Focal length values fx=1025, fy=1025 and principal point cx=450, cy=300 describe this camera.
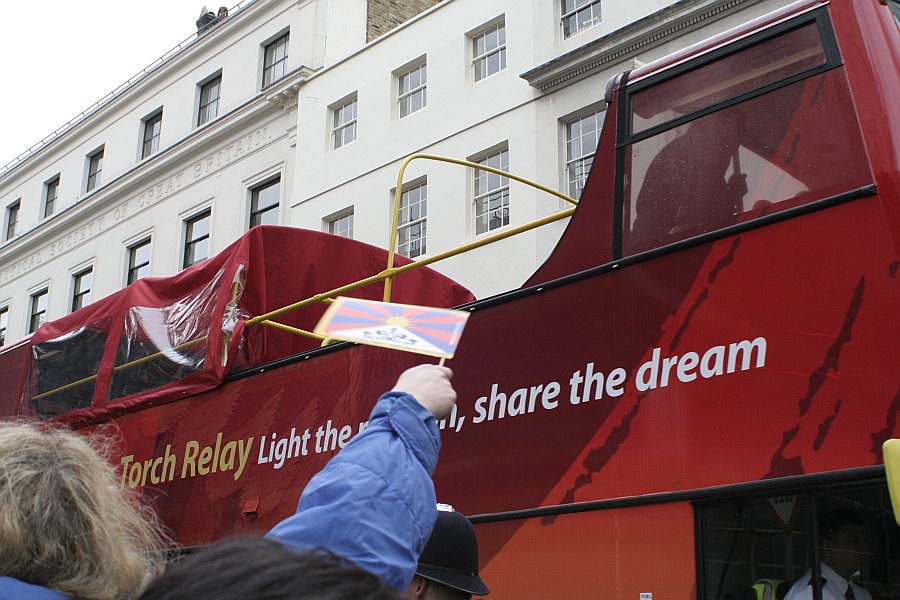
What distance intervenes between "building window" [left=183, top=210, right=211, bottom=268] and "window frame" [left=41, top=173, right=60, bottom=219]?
859 centimetres

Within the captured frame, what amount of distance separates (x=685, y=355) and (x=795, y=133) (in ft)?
3.50

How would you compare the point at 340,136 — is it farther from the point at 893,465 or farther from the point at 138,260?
the point at 893,465

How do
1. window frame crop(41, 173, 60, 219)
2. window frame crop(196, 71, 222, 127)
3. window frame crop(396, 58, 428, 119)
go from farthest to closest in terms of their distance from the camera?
window frame crop(41, 173, 60, 219)
window frame crop(196, 71, 222, 127)
window frame crop(396, 58, 428, 119)

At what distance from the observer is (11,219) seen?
33.9 metres

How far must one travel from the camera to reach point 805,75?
4.42m

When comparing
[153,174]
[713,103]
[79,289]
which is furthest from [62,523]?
[79,289]

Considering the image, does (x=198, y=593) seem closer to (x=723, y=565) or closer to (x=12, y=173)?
(x=723, y=565)

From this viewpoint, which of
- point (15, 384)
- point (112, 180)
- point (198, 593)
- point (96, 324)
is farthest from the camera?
point (112, 180)

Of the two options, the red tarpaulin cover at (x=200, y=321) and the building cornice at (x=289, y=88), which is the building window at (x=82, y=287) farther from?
the red tarpaulin cover at (x=200, y=321)

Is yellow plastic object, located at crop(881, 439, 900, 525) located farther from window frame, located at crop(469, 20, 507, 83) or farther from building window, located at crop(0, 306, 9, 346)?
building window, located at crop(0, 306, 9, 346)

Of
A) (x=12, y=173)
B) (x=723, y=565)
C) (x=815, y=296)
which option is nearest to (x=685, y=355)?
(x=815, y=296)

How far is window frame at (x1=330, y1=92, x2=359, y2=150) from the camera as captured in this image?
71.4 feet

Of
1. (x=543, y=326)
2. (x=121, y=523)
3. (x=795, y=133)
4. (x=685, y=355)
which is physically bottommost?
(x=121, y=523)

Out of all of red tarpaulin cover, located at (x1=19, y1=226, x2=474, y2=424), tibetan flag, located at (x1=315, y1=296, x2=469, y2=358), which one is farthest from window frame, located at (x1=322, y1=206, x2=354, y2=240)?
tibetan flag, located at (x1=315, y1=296, x2=469, y2=358)
